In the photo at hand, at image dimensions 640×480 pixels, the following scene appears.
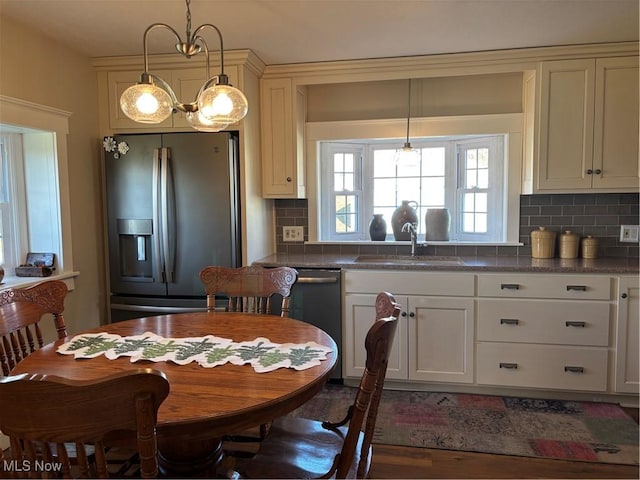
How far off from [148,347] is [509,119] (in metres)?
2.85

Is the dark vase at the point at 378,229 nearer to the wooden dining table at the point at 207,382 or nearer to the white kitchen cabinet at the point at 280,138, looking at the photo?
the white kitchen cabinet at the point at 280,138

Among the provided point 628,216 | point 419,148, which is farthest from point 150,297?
point 628,216

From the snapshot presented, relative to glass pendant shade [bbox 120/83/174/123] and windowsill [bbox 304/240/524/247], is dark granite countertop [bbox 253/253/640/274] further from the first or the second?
glass pendant shade [bbox 120/83/174/123]

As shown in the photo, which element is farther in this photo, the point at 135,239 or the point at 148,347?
the point at 135,239

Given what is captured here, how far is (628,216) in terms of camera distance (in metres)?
3.11

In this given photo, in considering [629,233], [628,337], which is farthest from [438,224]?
[628,337]

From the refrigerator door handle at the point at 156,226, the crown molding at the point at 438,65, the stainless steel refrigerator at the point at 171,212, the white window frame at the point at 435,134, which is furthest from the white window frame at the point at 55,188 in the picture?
the white window frame at the point at 435,134

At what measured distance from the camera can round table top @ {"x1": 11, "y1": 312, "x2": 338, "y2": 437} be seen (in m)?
1.12

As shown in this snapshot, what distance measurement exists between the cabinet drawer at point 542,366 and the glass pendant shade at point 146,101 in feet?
7.59

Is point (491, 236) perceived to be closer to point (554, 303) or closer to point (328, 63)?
point (554, 303)

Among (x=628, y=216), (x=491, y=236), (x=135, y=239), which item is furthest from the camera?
(x=491, y=236)

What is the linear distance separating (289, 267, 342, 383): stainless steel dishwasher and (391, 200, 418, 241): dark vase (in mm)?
762

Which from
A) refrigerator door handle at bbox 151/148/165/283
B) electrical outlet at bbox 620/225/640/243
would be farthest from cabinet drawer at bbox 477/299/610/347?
refrigerator door handle at bbox 151/148/165/283

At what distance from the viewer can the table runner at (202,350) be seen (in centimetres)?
146
